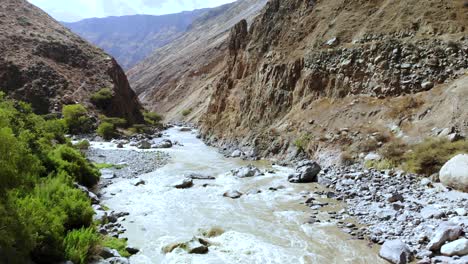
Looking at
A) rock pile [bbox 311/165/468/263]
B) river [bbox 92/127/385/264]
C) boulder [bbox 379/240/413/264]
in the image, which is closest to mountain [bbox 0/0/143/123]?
river [bbox 92/127/385/264]

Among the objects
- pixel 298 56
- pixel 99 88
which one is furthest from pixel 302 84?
pixel 99 88

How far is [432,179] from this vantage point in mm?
17859

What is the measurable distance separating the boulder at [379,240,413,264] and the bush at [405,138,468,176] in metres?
7.59

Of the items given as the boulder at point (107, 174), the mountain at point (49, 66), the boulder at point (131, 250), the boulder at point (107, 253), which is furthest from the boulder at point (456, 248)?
the mountain at point (49, 66)

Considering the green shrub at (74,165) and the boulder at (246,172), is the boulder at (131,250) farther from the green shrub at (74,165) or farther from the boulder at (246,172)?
the boulder at (246,172)

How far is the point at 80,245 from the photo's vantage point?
1176cm

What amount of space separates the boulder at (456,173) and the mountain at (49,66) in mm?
52527

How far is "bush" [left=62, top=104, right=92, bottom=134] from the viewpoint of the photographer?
53406 millimetres

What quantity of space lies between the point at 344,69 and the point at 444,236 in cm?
1911

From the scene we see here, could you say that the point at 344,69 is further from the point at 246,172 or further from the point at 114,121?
the point at 114,121

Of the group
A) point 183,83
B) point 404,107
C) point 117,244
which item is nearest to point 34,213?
point 117,244

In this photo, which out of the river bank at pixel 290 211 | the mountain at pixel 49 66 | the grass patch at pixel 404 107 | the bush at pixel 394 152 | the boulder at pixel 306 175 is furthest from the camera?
the mountain at pixel 49 66

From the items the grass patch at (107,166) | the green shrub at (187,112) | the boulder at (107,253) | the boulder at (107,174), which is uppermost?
the boulder at (107,253)

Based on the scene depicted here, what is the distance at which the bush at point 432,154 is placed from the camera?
18.2 m
